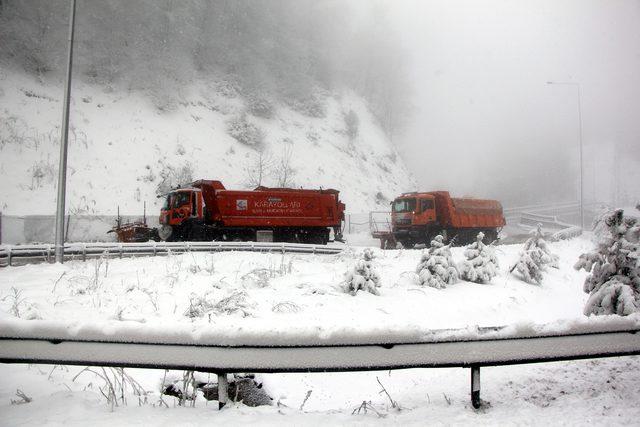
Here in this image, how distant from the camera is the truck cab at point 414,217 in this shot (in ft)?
74.0

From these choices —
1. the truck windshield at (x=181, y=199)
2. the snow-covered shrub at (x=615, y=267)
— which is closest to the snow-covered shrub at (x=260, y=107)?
the truck windshield at (x=181, y=199)

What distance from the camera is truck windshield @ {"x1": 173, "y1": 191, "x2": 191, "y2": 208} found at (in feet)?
63.3

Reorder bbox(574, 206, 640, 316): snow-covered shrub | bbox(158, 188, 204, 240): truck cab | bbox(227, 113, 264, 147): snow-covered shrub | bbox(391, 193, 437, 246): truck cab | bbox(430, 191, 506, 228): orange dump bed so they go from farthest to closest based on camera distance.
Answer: bbox(227, 113, 264, 147): snow-covered shrub
bbox(430, 191, 506, 228): orange dump bed
bbox(391, 193, 437, 246): truck cab
bbox(158, 188, 204, 240): truck cab
bbox(574, 206, 640, 316): snow-covered shrub

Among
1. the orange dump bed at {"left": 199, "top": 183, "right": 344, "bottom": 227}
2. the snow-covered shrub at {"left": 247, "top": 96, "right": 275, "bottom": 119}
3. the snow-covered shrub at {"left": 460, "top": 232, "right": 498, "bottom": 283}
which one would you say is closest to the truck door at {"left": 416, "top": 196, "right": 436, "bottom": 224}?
the orange dump bed at {"left": 199, "top": 183, "right": 344, "bottom": 227}

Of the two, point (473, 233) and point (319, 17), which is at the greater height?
point (319, 17)

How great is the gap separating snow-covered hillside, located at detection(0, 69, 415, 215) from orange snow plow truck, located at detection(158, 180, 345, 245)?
747 centimetres

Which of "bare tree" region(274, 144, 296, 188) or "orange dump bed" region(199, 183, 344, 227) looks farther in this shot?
"bare tree" region(274, 144, 296, 188)

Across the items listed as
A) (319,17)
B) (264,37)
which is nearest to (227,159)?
(264,37)

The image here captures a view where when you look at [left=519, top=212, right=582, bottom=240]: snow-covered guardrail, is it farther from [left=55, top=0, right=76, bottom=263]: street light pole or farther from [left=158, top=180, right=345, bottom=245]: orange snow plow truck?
[left=55, top=0, right=76, bottom=263]: street light pole

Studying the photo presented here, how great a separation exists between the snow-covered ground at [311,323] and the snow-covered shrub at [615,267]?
1.19 meters

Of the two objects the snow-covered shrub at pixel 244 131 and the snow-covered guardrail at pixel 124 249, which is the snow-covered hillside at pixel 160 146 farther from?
the snow-covered guardrail at pixel 124 249

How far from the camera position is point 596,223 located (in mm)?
6336

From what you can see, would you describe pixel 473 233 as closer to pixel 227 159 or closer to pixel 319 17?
pixel 227 159

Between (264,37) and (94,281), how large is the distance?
1665 inches
